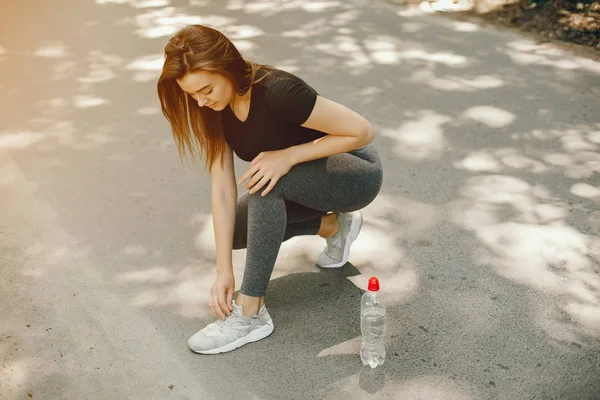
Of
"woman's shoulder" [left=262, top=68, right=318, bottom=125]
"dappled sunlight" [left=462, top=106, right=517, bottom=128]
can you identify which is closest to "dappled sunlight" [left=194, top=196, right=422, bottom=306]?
"woman's shoulder" [left=262, top=68, right=318, bottom=125]

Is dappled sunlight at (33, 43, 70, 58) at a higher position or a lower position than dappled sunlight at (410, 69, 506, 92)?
lower

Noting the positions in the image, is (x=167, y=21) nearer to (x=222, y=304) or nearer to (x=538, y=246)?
(x=222, y=304)

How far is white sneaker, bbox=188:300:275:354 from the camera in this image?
9.62 ft

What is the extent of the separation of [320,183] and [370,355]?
716mm

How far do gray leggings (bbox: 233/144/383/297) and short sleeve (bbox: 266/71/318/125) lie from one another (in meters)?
0.24

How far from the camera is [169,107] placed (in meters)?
2.88

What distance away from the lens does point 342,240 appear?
332 cm

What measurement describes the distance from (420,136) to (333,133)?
166 cm

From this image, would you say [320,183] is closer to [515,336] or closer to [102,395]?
[515,336]

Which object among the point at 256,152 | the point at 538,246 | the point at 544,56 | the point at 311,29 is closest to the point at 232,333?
the point at 256,152

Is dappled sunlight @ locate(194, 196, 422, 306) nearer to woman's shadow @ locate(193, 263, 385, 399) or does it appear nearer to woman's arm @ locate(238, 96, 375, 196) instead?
woman's shadow @ locate(193, 263, 385, 399)

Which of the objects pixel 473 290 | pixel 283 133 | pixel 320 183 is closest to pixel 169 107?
pixel 283 133

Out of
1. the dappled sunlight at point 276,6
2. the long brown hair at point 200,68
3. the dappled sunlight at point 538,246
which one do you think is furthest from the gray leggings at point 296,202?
the dappled sunlight at point 276,6

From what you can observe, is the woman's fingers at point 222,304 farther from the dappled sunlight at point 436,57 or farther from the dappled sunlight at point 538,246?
the dappled sunlight at point 436,57
